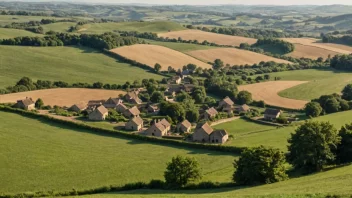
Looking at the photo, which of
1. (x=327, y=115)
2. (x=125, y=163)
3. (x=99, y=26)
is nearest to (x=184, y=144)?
(x=125, y=163)

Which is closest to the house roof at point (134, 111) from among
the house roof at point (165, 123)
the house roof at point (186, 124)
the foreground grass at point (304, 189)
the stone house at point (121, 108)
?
the stone house at point (121, 108)

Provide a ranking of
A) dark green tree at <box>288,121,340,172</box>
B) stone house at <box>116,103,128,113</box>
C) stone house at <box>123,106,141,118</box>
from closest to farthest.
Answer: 1. dark green tree at <box>288,121,340,172</box>
2. stone house at <box>123,106,141,118</box>
3. stone house at <box>116,103,128,113</box>

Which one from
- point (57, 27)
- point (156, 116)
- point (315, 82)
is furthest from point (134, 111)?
point (57, 27)

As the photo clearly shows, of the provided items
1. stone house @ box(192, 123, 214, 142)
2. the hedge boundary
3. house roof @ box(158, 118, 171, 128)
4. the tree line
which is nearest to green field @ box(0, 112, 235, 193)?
the hedge boundary

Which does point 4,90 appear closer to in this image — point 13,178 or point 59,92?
point 59,92

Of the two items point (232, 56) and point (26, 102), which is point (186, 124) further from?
point (232, 56)

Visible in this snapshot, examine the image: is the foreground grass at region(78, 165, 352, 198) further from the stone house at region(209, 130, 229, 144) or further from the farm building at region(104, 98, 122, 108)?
the farm building at region(104, 98, 122, 108)

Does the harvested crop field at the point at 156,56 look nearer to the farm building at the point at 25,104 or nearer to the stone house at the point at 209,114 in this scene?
the stone house at the point at 209,114
